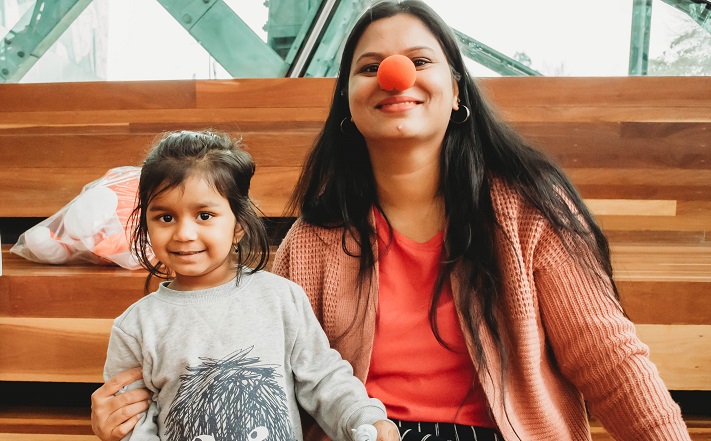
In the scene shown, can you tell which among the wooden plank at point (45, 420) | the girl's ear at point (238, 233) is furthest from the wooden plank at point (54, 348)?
the girl's ear at point (238, 233)

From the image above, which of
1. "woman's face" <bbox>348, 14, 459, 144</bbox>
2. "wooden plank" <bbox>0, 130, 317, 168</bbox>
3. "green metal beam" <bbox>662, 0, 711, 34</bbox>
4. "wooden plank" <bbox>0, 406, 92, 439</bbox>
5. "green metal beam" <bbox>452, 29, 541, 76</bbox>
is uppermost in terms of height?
"green metal beam" <bbox>662, 0, 711, 34</bbox>

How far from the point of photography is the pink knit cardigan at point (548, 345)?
0.82 meters

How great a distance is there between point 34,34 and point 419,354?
85.1 inches

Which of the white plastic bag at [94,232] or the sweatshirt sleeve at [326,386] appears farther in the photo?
the white plastic bag at [94,232]

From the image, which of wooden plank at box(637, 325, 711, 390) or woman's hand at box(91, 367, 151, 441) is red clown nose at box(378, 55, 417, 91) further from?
wooden plank at box(637, 325, 711, 390)

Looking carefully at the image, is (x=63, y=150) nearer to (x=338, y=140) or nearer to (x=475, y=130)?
(x=338, y=140)

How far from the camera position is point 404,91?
0.89m

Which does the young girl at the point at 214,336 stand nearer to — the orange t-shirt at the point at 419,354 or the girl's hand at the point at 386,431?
the girl's hand at the point at 386,431

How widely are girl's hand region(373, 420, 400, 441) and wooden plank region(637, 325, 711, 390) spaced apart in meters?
0.77

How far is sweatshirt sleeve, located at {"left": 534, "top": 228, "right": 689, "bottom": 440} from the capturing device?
0.81 metres

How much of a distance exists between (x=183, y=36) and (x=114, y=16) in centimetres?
29

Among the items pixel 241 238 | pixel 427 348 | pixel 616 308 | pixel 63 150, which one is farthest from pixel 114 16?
pixel 616 308

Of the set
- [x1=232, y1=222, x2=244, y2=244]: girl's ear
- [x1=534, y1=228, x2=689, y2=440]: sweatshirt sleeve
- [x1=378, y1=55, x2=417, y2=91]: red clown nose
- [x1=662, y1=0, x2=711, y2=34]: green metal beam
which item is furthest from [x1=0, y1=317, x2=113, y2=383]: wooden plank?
[x1=662, y1=0, x2=711, y2=34]: green metal beam

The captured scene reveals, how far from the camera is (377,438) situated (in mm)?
731
